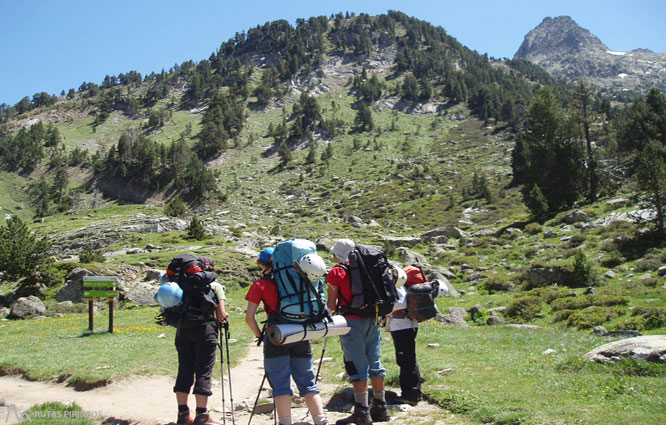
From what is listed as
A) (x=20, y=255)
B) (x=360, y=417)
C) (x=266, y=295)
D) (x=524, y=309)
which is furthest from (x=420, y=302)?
(x=20, y=255)

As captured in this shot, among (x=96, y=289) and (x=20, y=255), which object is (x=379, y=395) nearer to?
(x=96, y=289)

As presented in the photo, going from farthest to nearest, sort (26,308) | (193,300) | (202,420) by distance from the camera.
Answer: (26,308)
(193,300)
(202,420)

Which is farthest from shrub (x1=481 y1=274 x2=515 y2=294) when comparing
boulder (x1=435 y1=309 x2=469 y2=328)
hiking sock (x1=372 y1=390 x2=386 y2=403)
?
hiking sock (x1=372 y1=390 x2=386 y2=403)

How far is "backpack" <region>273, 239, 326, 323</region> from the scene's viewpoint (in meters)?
4.75

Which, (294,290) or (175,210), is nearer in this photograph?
(294,290)

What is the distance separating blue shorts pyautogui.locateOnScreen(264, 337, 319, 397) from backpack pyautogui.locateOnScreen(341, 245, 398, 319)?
2.86 ft

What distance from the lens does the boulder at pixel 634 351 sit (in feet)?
20.8

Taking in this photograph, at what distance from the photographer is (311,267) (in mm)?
4664

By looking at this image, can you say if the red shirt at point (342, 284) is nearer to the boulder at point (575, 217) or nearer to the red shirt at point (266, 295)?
the red shirt at point (266, 295)

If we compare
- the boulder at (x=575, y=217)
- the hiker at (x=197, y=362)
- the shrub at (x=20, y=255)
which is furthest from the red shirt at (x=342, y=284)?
the boulder at (x=575, y=217)

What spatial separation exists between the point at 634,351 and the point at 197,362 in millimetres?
6867

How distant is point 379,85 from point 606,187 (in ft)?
329

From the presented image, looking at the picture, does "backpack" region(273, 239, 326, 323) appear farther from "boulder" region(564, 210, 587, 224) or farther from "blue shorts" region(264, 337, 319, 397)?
"boulder" region(564, 210, 587, 224)

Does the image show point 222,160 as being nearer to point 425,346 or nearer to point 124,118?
point 124,118
